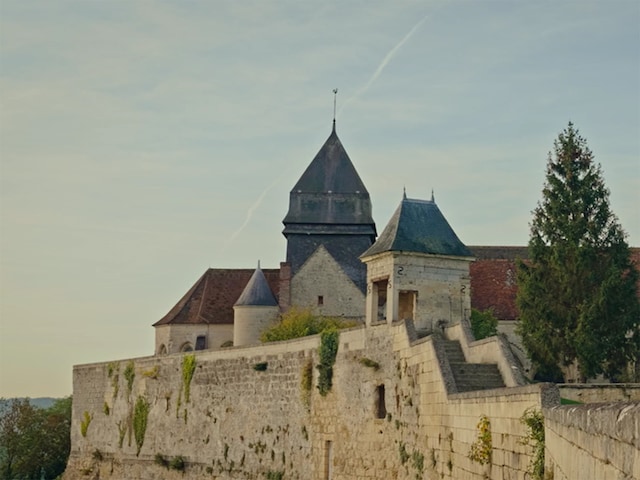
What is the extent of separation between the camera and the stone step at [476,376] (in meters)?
17.9

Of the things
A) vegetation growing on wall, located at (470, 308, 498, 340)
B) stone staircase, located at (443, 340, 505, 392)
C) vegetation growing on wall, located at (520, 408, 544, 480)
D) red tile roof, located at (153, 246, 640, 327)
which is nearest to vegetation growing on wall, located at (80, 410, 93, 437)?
red tile roof, located at (153, 246, 640, 327)

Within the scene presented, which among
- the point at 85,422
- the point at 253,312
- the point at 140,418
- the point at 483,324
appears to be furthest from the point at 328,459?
the point at 253,312

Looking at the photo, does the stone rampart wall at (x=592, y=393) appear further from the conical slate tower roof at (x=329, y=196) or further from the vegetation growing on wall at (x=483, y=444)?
the conical slate tower roof at (x=329, y=196)

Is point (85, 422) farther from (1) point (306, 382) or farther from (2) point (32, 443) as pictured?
(1) point (306, 382)

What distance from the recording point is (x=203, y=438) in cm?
3131

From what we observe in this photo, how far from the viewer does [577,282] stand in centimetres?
3203

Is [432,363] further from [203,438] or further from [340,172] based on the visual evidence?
[340,172]

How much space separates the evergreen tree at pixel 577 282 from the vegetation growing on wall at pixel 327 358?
929cm

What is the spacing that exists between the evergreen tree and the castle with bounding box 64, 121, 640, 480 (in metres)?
5.40

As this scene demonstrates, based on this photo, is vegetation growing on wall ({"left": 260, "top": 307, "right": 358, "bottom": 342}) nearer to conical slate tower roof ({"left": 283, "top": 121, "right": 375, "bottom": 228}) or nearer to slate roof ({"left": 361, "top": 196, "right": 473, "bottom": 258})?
conical slate tower roof ({"left": 283, "top": 121, "right": 375, "bottom": 228})

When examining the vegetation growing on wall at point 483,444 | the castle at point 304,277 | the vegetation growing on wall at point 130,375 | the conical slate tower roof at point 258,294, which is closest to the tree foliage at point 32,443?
the castle at point 304,277

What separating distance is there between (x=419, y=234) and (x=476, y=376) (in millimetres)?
4793

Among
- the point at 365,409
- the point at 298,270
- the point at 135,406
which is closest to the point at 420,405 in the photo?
the point at 365,409

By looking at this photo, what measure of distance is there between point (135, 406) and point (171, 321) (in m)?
15.6
